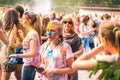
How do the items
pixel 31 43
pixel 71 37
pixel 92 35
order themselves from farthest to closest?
pixel 92 35 → pixel 71 37 → pixel 31 43

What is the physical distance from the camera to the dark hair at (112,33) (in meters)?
4.60

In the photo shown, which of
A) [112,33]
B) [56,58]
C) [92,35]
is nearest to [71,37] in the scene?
[56,58]

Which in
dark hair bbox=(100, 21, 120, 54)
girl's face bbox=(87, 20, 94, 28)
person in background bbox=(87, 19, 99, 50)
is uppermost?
dark hair bbox=(100, 21, 120, 54)

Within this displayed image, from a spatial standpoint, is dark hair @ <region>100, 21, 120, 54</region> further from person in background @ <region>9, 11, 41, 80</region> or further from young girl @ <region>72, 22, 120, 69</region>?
person in background @ <region>9, 11, 41, 80</region>

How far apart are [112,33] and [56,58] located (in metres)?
1.63

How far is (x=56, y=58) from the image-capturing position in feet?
20.3

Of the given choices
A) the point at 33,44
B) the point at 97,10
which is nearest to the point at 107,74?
the point at 33,44

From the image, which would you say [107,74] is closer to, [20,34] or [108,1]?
[20,34]

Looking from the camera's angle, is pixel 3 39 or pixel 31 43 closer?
pixel 31 43

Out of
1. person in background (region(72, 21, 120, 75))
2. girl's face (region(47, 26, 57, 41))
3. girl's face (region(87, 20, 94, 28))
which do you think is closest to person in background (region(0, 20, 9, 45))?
girl's face (region(47, 26, 57, 41))

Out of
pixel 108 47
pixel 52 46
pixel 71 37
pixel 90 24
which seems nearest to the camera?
pixel 108 47

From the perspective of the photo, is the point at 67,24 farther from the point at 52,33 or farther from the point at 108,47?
the point at 108,47

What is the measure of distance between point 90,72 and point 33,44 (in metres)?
2.67

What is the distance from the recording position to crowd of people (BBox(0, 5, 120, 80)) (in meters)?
4.74
